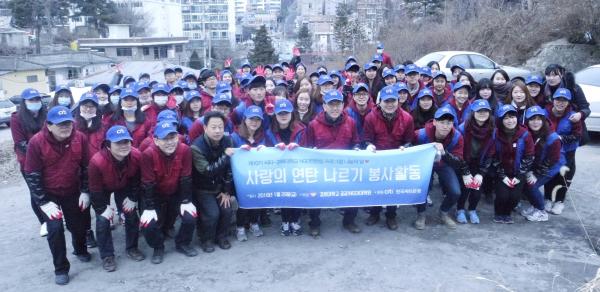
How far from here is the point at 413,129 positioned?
217 inches

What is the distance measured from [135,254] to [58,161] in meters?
1.25

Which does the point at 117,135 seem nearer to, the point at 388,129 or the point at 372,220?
the point at 388,129

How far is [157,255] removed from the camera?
488 cm

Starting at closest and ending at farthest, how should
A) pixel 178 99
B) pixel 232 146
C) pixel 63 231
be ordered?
pixel 63 231 → pixel 232 146 → pixel 178 99

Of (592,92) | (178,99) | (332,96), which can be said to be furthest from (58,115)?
(592,92)

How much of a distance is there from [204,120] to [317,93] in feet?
7.21

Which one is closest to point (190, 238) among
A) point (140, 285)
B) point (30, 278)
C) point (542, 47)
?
point (140, 285)

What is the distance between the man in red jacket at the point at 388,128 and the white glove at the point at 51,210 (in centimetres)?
330

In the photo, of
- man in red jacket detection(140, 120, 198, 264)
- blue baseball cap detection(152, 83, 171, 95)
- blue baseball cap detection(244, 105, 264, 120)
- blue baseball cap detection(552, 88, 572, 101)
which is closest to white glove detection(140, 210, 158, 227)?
man in red jacket detection(140, 120, 198, 264)

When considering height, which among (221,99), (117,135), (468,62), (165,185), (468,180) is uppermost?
(468,62)

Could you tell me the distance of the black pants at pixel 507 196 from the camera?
18.1ft

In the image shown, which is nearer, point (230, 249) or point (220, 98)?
point (230, 249)

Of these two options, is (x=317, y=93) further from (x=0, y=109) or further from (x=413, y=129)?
(x=0, y=109)

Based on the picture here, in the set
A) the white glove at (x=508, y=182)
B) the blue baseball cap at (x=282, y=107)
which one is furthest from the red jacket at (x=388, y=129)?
the white glove at (x=508, y=182)
